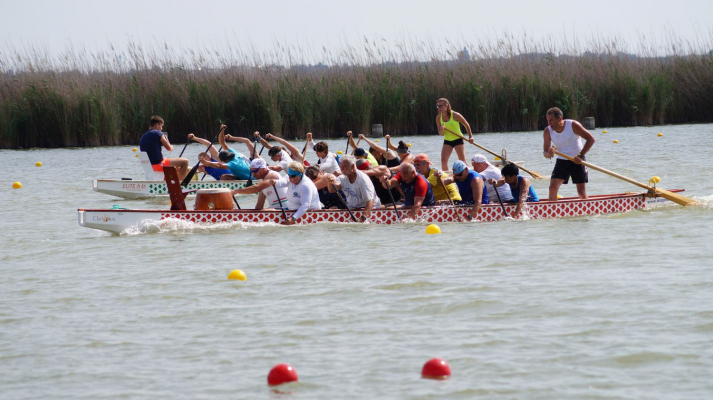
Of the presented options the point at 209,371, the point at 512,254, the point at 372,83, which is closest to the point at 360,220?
the point at 512,254

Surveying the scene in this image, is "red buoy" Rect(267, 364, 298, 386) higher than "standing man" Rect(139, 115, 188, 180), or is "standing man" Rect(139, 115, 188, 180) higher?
"standing man" Rect(139, 115, 188, 180)

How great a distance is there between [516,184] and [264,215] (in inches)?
124

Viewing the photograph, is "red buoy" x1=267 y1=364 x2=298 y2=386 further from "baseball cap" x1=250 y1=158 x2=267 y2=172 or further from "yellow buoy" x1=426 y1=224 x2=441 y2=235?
"baseball cap" x1=250 y1=158 x2=267 y2=172

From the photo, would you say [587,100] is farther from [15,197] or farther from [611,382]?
[611,382]

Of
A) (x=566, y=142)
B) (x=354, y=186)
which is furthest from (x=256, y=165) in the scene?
(x=566, y=142)

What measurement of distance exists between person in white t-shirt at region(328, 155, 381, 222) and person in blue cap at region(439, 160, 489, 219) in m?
1.01

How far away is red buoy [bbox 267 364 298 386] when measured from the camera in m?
5.36

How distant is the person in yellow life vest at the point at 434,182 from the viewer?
37.8ft

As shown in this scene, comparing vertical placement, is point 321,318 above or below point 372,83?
below

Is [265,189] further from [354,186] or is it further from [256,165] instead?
[354,186]

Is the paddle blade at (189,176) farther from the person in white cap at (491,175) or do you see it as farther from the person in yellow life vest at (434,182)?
the person in white cap at (491,175)

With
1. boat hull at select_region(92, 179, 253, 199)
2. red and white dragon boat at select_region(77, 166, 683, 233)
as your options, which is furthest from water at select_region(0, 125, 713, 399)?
boat hull at select_region(92, 179, 253, 199)

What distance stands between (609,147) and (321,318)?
17.3 meters

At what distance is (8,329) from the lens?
6949mm
